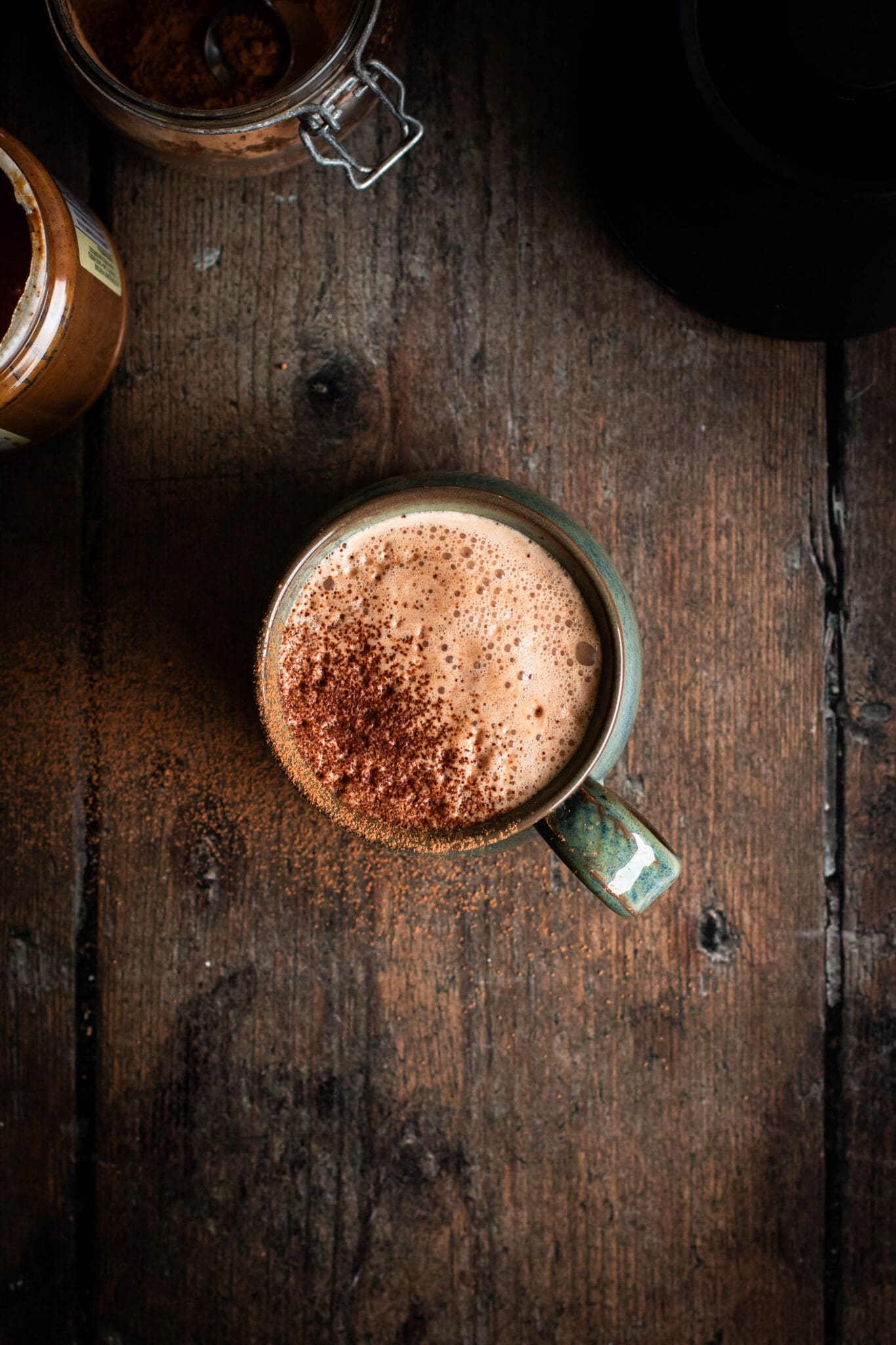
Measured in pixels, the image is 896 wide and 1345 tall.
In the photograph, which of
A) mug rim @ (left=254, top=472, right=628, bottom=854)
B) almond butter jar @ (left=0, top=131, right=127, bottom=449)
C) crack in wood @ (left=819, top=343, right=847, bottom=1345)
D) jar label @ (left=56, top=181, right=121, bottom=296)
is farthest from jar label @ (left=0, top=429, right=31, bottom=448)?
crack in wood @ (left=819, top=343, right=847, bottom=1345)

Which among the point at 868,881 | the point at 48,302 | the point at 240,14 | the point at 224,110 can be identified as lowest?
the point at 868,881

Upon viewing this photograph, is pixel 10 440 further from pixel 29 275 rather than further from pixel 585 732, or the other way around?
pixel 585 732

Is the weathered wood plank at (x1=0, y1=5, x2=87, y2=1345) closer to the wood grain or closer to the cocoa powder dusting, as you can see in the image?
the wood grain

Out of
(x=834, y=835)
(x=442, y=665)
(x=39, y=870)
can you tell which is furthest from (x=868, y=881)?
(x=39, y=870)

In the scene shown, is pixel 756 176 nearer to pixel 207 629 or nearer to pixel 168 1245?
pixel 207 629

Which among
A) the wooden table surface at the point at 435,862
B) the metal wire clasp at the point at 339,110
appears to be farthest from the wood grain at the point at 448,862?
the metal wire clasp at the point at 339,110

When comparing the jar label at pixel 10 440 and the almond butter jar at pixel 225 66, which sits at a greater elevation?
the almond butter jar at pixel 225 66

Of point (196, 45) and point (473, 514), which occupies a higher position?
point (196, 45)

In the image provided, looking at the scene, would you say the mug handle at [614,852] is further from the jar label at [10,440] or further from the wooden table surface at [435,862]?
the jar label at [10,440]
